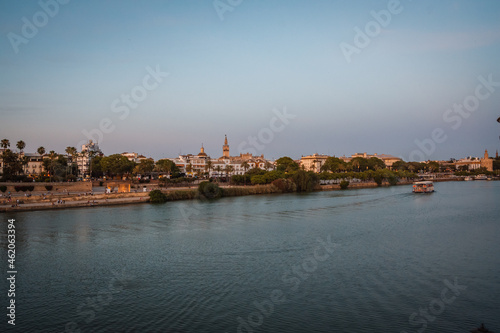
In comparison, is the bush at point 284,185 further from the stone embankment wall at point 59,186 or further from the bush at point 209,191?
the stone embankment wall at point 59,186

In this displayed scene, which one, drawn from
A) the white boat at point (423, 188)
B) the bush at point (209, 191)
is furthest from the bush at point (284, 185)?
the white boat at point (423, 188)

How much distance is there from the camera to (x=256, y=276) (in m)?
17.2

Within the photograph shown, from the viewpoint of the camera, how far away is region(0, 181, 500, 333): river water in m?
13.0

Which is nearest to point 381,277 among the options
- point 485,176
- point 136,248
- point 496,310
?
point 496,310

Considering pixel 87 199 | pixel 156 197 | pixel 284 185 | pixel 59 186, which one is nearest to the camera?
pixel 87 199

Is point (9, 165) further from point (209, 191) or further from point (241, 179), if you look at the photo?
point (241, 179)

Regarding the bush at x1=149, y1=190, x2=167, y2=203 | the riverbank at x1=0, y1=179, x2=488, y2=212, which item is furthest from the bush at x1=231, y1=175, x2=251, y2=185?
the bush at x1=149, y1=190, x2=167, y2=203

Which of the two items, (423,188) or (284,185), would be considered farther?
(423,188)

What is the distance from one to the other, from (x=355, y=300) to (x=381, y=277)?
3.01 metres

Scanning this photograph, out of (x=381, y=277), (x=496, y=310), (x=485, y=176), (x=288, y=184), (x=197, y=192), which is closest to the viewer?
(x=496, y=310)

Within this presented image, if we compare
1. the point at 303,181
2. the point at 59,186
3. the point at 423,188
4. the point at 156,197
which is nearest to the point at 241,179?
the point at 303,181

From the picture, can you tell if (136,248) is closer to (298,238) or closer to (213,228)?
(213,228)

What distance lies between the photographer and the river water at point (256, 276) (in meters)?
13.0

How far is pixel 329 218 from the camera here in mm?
33562
